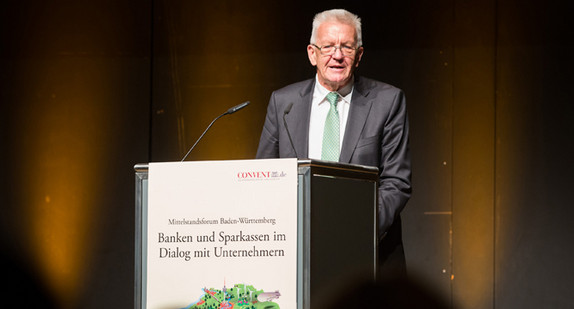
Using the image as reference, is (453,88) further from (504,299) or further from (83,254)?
(83,254)

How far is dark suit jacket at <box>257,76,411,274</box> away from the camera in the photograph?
2.63 meters

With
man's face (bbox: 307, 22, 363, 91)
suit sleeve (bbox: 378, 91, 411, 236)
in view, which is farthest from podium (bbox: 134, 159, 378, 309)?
man's face (bbox: 307, 22, 363, 91)

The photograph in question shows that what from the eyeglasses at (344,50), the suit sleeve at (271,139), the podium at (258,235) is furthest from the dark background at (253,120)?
the podium at (258,235)

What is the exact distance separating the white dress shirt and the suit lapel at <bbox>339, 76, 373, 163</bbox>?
27 mm

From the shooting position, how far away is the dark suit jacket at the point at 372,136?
263 cm

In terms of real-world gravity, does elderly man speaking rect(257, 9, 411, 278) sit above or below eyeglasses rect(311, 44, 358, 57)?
below

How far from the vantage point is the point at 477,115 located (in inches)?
164

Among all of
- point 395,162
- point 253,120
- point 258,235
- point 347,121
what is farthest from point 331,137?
point 253,120

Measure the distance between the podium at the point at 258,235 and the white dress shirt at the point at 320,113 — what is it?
0.59 meters

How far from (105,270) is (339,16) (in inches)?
93.8

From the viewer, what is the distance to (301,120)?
9.07ft

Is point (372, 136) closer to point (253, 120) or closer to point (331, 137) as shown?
point (331, 137)

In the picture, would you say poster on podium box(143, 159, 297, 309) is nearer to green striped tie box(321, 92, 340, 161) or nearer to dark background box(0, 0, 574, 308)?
green striped tie box(321, 92, 340, 161)

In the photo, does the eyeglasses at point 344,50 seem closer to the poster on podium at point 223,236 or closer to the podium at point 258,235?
the podium at point 258,235
